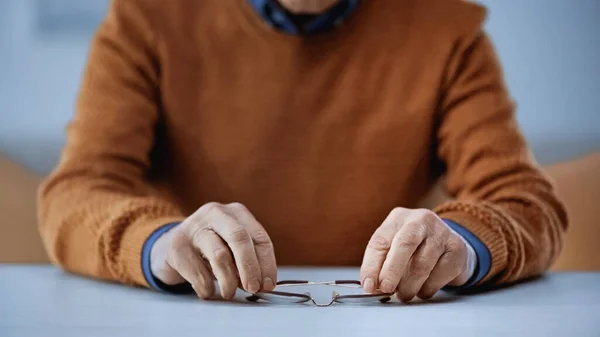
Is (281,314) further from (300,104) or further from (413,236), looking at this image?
(300,104)

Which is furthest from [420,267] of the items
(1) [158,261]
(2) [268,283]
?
(1) [158,261]

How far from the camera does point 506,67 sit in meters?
1.85

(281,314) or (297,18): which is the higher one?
(297,18)

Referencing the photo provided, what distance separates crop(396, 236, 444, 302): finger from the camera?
2.13 feet

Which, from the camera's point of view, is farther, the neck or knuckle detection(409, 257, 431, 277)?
the neck

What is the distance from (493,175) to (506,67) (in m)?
0.94

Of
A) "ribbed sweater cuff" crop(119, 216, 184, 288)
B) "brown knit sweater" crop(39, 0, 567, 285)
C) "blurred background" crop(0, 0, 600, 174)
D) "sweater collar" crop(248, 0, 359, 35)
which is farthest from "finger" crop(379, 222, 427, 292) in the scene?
"blurred background" crop(0, 0, 600, 174)

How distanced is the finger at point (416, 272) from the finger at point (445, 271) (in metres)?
0.02

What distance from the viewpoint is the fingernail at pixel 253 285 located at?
2.08ft

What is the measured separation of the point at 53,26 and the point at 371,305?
4.61 ft

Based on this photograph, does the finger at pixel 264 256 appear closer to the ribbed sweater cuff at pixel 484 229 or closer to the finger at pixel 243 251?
the finger at pixel 243 251

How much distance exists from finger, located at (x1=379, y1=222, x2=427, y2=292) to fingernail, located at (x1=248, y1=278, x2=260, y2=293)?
0.34ft

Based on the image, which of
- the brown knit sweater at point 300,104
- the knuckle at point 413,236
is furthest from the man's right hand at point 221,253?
the brown knit sweater at point 300,104

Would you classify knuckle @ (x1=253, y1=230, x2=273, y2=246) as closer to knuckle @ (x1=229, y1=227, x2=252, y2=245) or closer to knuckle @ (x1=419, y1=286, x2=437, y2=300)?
knuckle @ (x1=229, y1=227, x2=252, y2=245)
